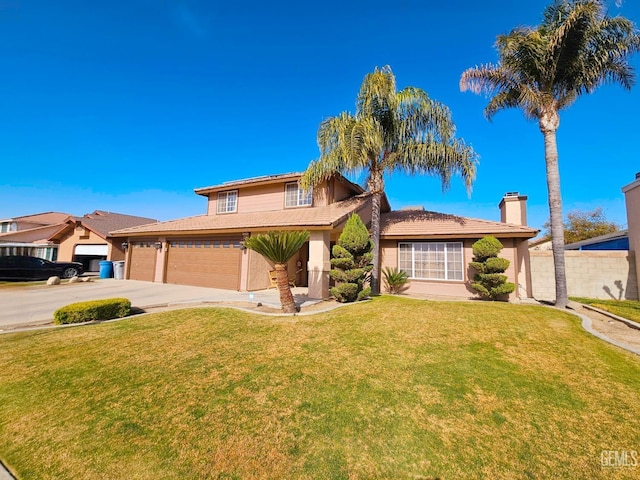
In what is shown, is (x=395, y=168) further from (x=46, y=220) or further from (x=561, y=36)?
(x=46, y=220)

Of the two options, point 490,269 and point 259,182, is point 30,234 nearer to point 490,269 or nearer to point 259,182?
A: point 259,182

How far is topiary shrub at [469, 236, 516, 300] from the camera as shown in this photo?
11.2 metres

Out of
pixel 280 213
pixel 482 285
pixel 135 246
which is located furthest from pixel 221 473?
pixel 135 246

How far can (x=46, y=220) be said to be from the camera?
3594 cm

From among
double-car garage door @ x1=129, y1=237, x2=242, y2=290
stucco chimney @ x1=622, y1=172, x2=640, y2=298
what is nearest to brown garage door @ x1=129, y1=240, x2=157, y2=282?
double-car garage door @ x1=129, y1=237, x2=242, y2=290

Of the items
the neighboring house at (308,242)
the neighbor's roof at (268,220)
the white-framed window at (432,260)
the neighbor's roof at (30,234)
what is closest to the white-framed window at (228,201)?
the neighboring house at (308,242)

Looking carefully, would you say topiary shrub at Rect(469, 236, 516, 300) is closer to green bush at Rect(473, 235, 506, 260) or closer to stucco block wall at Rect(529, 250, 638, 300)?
green bush at Rect(473, 235, 506, 260)

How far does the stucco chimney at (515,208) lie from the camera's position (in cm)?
1402

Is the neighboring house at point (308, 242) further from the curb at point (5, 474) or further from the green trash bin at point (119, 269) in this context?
the curb at point (5, 474)

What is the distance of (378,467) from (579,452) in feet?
8.12

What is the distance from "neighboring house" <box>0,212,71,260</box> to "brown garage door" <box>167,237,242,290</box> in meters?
17.8

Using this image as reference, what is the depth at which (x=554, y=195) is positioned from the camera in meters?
Answer: 10.8

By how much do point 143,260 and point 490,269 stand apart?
20.9m

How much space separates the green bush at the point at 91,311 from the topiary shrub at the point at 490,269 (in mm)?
13690
